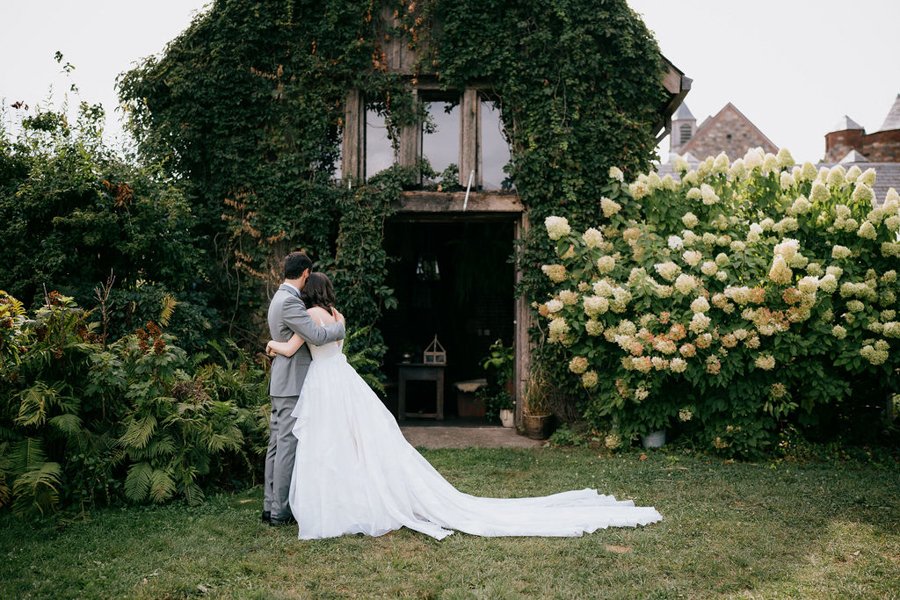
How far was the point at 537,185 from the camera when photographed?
9.05 m

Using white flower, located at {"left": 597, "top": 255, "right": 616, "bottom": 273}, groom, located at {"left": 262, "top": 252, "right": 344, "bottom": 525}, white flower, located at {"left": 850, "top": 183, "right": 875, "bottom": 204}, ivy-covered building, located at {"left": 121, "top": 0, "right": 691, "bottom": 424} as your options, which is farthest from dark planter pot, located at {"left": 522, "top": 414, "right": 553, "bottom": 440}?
white flower, located at {"left": 850, "top": 183, "right": 875, "bottom": 204}

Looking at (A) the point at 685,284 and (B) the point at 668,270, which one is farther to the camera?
(B) the point at 668,270

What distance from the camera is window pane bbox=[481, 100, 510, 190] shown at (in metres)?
9.48

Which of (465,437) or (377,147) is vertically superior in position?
(377,147)

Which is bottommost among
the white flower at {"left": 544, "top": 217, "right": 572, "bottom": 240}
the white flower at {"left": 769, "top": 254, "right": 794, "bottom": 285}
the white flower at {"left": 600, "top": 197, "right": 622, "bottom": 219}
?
the white flower at {"left": 769, "top": 254, "right": 794, "bottom": 285}

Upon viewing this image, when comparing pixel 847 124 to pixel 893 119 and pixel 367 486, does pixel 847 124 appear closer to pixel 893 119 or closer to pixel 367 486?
pixel 893 119

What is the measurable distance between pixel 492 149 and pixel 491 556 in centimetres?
625

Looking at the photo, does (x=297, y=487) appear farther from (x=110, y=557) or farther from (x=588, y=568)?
(x=588, y=568)

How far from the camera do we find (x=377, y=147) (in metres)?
9.52

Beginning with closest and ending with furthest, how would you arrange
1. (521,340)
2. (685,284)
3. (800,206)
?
(685,284), (800,206), (521,340)

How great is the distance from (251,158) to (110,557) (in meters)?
5.96

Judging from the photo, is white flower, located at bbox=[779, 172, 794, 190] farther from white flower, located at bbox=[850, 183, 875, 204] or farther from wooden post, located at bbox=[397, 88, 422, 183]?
wooden post, located at bbox=[397, 88, 422, 183]

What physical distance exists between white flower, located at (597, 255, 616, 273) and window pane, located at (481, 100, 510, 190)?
2.12m

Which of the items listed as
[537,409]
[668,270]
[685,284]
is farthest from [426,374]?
[685,284]
